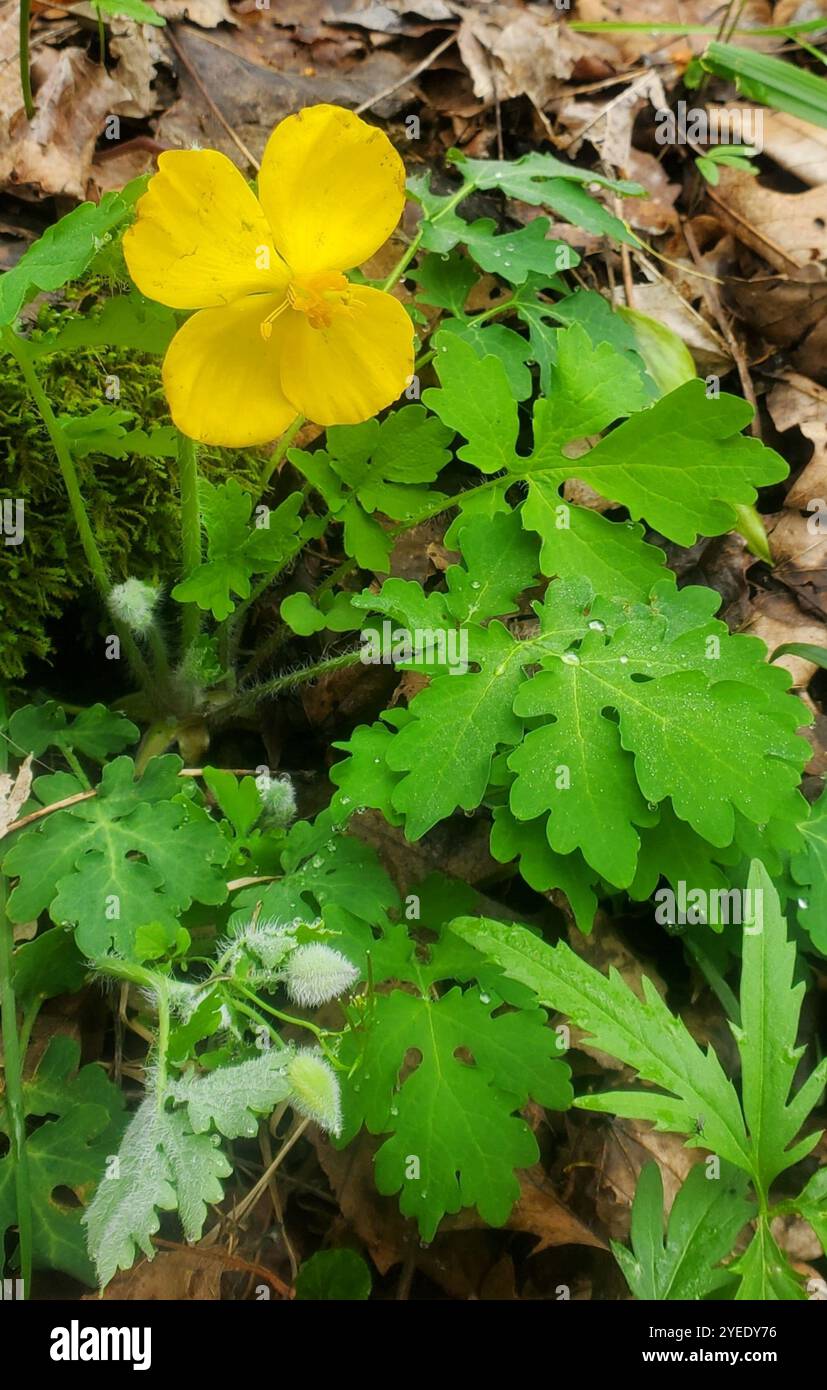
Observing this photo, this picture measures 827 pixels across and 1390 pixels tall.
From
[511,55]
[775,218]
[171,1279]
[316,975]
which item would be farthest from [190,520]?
[775,218]

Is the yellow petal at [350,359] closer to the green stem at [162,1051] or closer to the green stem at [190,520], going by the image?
the green stem at [190,520]

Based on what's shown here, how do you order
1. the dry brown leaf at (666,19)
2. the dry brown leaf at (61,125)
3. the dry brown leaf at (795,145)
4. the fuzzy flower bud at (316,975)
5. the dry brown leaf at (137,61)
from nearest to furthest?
the fuzzy flower bud at (316,975), the dry brown leaf at (61,125), the dry brown leaf at (137,61), the dry brown leaf at (795,145), the dry brown leaf at (666,19)

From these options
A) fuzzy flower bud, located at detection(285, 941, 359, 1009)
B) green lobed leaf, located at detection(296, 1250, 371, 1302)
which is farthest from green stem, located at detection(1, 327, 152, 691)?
green lobed leaf, located at detection(296, 1250, 371, 1302)

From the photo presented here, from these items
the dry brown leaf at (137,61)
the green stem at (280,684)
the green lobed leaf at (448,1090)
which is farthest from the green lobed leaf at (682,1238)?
the dry brown leaf at (137,61)

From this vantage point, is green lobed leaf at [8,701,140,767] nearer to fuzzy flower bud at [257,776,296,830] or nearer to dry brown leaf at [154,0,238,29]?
fuzzy flower bud at [257,776,296,830]

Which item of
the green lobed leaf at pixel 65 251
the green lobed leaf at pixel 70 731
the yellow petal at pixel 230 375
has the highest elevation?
the green lobed leaf at pixel 65 251

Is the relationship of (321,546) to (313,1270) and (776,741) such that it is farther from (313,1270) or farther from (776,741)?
(313,1270)

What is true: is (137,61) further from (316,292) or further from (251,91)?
(316,292)
